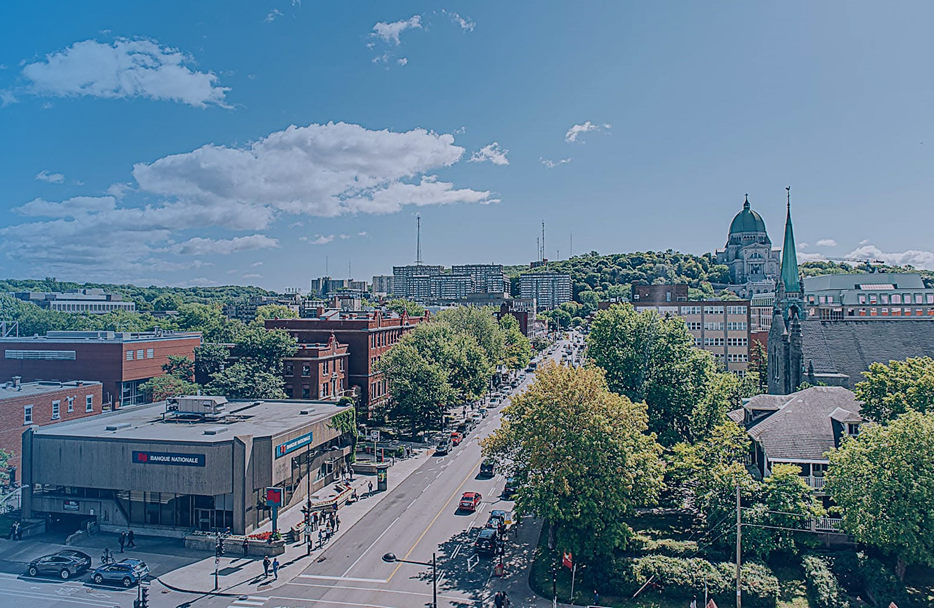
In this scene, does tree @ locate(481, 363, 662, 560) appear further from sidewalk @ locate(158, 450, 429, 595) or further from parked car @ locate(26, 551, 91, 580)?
parked car @ locate(26, 551, 91, 580)

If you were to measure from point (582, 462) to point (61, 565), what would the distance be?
29677 mm

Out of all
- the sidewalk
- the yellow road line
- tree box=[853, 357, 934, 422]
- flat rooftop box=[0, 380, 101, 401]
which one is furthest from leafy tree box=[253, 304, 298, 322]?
tree box=[853, 357, 934, 422]

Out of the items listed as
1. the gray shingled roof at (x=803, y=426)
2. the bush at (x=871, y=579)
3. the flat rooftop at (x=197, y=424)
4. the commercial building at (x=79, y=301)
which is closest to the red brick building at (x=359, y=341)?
the flat rooftop at (x=197, y=424)

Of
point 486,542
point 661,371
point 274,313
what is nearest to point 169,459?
point 486,542

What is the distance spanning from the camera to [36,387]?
193ft

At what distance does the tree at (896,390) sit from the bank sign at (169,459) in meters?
43.4

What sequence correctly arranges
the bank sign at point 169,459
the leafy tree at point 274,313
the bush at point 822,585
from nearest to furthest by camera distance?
the bush at point 822,585 < the bank sign at point 169,459 < the leafy tree at point 274,313

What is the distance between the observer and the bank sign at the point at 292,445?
1593 inches

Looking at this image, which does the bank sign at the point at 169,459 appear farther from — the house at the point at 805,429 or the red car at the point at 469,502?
the house at the point at 805,429

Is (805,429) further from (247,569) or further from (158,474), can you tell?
(158,474)

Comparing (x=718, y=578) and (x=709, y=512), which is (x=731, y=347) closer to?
(x=709, y=512)

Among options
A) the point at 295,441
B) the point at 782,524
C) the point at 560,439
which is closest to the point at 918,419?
the point at 782,524

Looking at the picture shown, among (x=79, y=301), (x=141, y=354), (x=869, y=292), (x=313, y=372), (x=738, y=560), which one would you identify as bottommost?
(x=738, y=560)

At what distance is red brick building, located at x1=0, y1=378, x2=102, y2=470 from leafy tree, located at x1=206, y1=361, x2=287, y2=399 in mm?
11615
